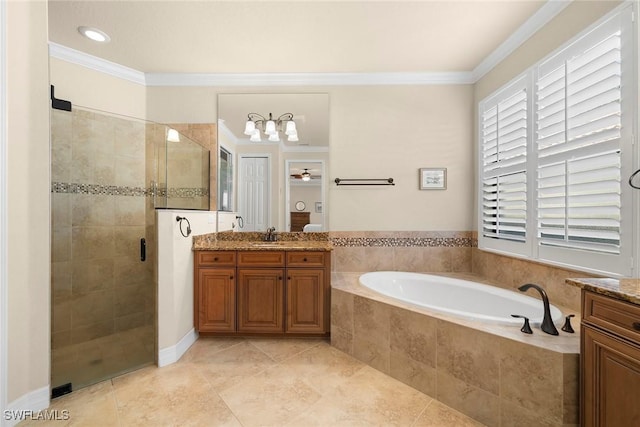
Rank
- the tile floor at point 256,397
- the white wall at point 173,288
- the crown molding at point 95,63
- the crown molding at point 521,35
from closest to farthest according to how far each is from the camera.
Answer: the tile floor at point 256,397, the crown molding at point 521,35, the white wall at point 173,288, the crown molding at point 95,63

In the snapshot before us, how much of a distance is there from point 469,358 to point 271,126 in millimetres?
2565

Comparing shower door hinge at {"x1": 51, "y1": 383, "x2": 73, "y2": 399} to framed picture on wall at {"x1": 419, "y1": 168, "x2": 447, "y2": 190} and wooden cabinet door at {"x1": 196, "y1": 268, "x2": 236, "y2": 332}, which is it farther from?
framed picture on wall at {"x1": 419, "y1": 168, "x2": 447, "y2": 190}

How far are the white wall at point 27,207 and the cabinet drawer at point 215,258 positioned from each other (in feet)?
3.12

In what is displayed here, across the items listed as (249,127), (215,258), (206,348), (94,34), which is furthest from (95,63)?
(206,348)

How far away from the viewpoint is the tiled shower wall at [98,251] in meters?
1.85

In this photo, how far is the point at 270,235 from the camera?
2.68m

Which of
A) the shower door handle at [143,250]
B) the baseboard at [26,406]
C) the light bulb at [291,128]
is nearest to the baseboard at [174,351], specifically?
the baseboard at [26,406]

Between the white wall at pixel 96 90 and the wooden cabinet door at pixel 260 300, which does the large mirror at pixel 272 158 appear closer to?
the wooden cabinet door at pixel 260 300

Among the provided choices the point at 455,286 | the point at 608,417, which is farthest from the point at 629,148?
the point at 455,286

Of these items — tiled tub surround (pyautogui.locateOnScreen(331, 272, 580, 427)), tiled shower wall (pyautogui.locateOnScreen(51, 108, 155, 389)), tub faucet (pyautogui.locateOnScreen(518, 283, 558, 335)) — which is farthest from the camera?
tiled shower wall (pyautogui.locateOnScreen(51, 108, 155, 389))

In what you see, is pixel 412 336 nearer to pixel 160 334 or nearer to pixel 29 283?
pixel 160 334

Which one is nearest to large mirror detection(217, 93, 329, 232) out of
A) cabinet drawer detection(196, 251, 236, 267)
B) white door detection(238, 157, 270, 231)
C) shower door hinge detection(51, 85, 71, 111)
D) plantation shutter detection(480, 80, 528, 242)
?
white door detection(238, 157, 270, 231)

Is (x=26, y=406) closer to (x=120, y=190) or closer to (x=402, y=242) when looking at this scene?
(x=120, y=190)

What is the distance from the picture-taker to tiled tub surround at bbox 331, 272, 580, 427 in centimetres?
119
